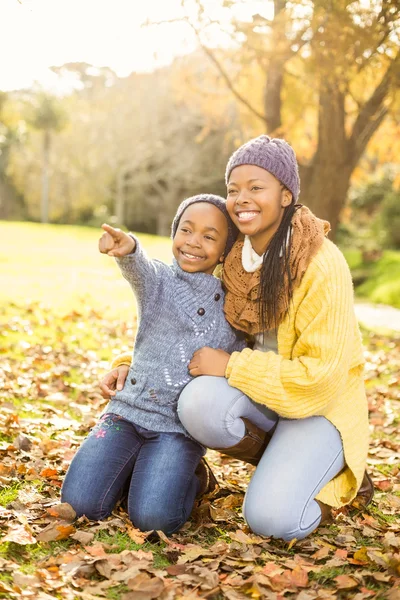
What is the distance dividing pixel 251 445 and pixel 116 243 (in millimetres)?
1102

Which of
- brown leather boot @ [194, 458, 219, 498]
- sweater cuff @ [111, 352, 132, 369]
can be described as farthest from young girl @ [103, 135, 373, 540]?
sweater cuff @ [111, 352, 132, 369]

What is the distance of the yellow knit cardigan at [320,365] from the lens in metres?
2.95

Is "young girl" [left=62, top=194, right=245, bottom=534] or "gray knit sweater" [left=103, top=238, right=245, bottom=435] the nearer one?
"young girl" [left=62, top=194, right=245, bottom=534]

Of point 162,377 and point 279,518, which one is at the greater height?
point 162,377

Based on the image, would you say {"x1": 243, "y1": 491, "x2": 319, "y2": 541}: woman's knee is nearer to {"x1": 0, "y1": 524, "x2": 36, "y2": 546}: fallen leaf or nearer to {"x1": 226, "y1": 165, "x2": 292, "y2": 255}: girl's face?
{"x1": 0, "y1": 524, "x2": 36, "y2": 546}: fallen leaf

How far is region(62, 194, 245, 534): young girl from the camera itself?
10.1 feet

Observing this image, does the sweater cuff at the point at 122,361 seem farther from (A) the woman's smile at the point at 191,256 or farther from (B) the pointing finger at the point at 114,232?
(B) the pointing finger at the point at 114,232

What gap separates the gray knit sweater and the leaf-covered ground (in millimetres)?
488

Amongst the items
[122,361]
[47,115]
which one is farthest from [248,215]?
[47,115]

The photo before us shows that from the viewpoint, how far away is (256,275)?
312 cm

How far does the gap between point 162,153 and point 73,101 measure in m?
4.75

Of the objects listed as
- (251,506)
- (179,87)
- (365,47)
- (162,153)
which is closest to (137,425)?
(251,506)

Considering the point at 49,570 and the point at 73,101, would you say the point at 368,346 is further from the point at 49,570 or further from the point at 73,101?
the point at 73,101

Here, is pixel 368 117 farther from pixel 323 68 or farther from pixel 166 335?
pixel 166 335
